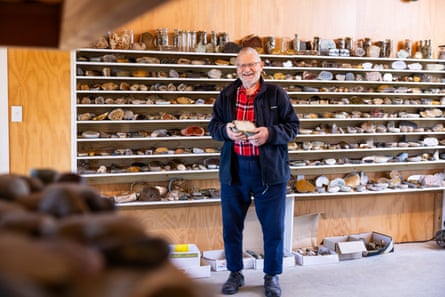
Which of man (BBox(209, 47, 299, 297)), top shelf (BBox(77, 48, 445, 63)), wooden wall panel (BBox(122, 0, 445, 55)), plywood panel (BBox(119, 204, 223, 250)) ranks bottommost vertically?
plywood panel (BBox(119, 204, 223, 250))

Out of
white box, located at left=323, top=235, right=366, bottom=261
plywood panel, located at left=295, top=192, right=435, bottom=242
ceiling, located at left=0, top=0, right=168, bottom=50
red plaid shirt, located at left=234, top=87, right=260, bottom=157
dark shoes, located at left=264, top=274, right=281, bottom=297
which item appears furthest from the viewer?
plywood panel, located at left=295, top=192, right=435, bottom=242

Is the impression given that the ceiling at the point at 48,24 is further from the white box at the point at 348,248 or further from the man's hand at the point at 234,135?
the white box at the point at 348,248

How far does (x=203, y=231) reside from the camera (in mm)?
4742

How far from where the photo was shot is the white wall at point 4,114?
400 centimetres

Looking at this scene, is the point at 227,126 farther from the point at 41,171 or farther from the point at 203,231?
the point at 41,171

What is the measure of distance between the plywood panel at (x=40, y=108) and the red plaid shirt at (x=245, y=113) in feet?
4.34

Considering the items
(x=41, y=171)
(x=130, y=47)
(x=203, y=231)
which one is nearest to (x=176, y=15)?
(x=130, y=47)

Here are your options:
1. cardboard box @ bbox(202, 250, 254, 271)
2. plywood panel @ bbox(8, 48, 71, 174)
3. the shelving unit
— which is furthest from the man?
plywood panel @ bbox(8, 48, 71, 174)

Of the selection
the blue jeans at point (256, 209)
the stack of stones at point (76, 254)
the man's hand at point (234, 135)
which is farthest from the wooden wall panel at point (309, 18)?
the stack of stones at point (76, 254)

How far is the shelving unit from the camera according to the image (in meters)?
4.27

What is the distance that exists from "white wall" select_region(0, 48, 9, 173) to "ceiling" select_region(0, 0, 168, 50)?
3322mm

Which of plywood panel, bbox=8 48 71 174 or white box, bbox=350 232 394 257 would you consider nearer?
Result: plywood panel, bbox=8 48 71 174

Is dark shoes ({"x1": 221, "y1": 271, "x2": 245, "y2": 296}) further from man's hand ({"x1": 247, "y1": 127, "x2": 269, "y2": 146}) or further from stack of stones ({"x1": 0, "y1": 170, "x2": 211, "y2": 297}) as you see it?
stack of stones ({"x1": 0, "y1": 170, "x2": 211, "y2": 297})

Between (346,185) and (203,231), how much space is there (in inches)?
54.6
